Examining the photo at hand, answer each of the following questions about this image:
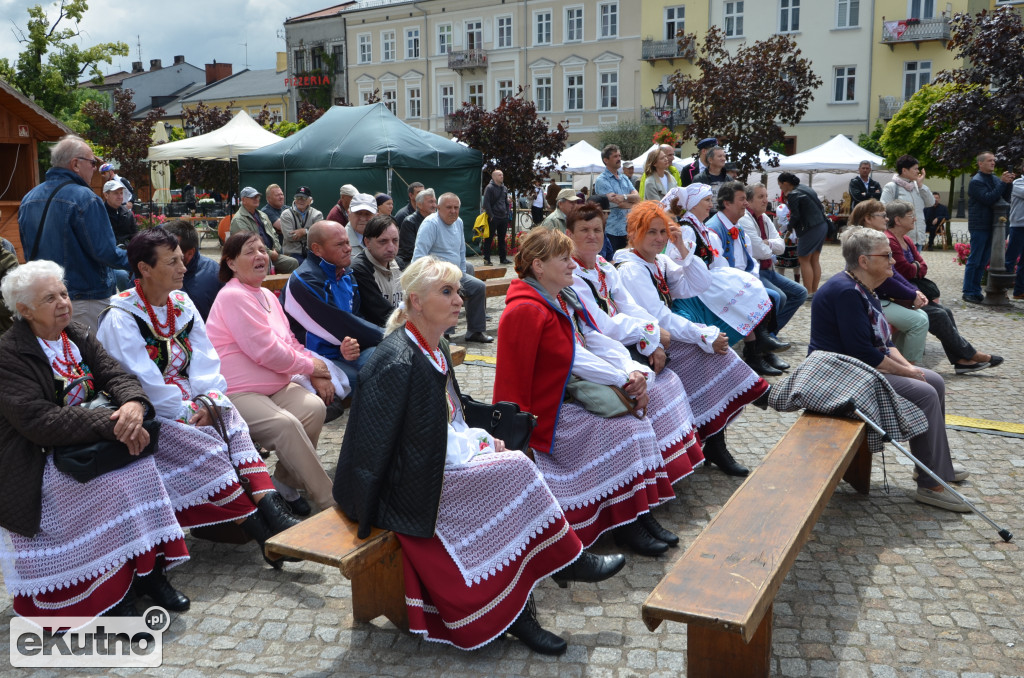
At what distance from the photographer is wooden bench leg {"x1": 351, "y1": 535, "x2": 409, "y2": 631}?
3662 millimetres

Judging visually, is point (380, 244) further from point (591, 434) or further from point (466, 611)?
point (466, 611)

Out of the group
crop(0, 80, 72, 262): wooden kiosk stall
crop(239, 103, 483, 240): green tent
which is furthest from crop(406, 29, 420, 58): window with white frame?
crop(0, 80, 72, 262): wooden kiosk stall

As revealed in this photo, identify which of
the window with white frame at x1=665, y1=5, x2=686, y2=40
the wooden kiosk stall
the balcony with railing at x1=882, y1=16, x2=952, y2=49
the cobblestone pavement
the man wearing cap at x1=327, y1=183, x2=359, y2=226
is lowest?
the cobblestone pavement

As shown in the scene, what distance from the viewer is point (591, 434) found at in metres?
4.41

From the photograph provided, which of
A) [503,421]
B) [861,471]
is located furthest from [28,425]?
[861,471]

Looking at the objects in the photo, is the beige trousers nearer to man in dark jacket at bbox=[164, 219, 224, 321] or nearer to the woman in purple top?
man in dark jacket at bbox=[164, 219, 224, 321]

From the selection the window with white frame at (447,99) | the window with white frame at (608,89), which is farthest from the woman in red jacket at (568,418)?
the window with white frame at (447,99)

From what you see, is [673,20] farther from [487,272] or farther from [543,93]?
[487,272]

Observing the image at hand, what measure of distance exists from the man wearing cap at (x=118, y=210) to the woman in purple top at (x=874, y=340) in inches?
233

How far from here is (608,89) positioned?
44.1 m

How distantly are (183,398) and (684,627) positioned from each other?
8.66 feet

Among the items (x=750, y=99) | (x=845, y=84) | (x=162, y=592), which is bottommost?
(x=162, y=592)

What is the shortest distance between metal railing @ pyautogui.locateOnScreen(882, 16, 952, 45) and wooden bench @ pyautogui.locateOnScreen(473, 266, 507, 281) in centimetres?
3177

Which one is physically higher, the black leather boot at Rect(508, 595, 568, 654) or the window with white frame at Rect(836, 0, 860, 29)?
the window with white frame at Rect(836, 0, 860, 29)
